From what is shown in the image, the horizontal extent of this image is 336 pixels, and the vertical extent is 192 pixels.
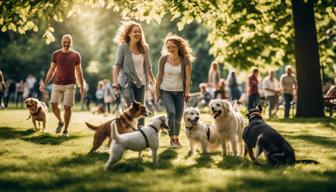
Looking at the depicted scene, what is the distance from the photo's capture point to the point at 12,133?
1498 centimetres

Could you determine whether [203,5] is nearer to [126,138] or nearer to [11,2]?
[11,2]

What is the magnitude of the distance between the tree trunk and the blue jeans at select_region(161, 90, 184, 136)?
10286 millimetres

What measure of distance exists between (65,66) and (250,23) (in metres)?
9.82

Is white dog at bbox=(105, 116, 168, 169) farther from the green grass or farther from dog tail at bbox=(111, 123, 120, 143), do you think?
the green grass

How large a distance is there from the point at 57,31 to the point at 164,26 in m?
9.73

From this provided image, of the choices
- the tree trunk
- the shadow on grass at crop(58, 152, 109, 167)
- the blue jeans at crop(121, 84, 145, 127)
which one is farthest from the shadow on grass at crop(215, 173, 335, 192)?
the tree trunk

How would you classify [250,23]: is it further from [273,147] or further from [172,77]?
[273,147]

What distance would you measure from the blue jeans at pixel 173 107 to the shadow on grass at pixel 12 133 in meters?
4.40

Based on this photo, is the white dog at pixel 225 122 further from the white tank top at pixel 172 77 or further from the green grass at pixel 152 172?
the white tank top at pixel 172 77

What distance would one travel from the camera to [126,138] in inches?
308

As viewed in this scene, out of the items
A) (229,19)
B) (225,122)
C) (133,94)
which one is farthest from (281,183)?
(229,19)

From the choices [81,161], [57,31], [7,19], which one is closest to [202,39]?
[57,31]

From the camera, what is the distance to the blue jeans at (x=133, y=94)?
10.8 meters

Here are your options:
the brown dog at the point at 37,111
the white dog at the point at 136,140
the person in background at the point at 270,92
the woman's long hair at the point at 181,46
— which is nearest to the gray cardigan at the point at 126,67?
the woman's long hair at the point at 181,46
